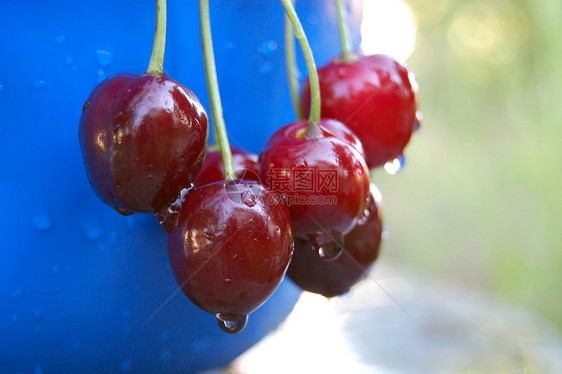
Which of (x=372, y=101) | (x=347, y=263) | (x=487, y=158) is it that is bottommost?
(x=487, y=158)

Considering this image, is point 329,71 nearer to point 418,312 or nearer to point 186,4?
point 186,4

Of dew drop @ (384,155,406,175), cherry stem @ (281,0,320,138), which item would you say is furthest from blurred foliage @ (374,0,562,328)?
cherry stem @ (281,0,320,138)

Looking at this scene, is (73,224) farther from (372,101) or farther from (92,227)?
(372,101)

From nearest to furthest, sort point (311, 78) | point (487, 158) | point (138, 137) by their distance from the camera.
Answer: point (138, 137)
point (311, 78)
point (487, 158)

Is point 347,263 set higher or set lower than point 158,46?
lower

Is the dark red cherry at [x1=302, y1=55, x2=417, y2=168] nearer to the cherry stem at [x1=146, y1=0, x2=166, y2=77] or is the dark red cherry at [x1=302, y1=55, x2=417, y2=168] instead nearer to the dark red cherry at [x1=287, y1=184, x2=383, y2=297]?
the dark red cherry at [x1=287, y1=184, x2=383, y2=297]

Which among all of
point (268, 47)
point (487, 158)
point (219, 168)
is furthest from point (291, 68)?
point (487, 158)

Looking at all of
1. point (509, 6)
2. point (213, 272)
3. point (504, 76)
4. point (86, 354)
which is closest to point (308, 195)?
point (213, 272)
